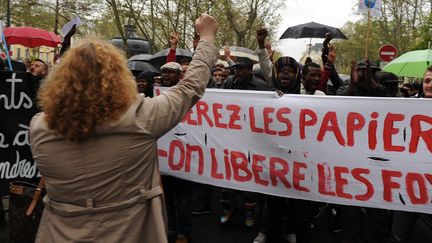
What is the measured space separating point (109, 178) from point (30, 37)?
1061cm

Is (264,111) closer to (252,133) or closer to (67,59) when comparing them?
(252,133)

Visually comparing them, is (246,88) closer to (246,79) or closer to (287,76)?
(246,79)

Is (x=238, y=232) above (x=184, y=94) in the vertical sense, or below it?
below

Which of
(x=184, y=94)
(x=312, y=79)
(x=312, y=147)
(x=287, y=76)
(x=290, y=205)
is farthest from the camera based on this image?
(x=312, y=79)

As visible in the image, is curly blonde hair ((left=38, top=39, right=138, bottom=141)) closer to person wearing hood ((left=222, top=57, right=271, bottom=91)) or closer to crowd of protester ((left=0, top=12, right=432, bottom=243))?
crowd of protester ((left=0, top=12, right=432, bottom=243))

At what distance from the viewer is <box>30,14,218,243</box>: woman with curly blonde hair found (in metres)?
1.67

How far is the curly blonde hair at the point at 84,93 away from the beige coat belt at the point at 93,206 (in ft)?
0.92

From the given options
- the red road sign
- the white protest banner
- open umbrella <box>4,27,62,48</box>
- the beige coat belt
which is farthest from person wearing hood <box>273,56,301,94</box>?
the red road sign

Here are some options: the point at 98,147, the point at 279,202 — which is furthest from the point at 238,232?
the point at 98,147

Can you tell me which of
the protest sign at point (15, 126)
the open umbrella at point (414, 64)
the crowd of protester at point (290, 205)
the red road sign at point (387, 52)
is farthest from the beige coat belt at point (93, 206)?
the red road sign at point (387, 52)

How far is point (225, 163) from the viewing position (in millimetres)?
3693

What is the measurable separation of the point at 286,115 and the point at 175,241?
1.53 meters

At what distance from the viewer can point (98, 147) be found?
170 centimetres

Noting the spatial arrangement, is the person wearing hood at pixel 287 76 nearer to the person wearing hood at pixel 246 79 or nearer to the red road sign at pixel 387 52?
the person wearing hood at pixel 246 79
